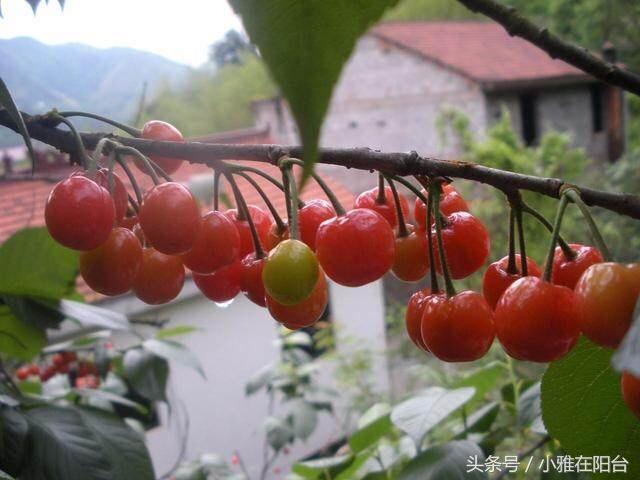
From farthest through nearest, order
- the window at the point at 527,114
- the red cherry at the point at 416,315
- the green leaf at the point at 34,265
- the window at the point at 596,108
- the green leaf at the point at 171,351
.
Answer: the window at the point at 596,108 → the window at the point at 527,114 → the green leaf at the point at 171,351 → the green leaf at the point at 34,265 → the red cherry at the point at 416,315

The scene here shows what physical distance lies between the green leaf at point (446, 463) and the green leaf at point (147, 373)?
0.89 metres

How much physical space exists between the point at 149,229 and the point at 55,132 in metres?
0.16

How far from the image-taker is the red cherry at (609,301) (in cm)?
46

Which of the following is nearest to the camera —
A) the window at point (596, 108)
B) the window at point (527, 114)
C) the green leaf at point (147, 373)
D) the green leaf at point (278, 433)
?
the green leaf at point (147, 373)

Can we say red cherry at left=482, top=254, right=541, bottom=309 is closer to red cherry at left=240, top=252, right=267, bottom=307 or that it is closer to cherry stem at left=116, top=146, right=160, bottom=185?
red cherry at left=240, top=252, right=267, bottom=307

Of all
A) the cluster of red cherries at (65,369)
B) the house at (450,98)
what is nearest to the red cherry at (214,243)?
the cluster of red cherries at (65,369)

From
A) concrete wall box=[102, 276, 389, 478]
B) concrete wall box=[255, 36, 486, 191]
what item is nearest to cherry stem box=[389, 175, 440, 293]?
concrete wall box=[102, 276, 389, 478]

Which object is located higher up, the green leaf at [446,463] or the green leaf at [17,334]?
the green leaf at [17,334]

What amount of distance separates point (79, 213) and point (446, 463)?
75cm

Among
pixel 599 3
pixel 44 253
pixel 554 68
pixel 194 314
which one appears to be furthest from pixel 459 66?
pixel 44 253

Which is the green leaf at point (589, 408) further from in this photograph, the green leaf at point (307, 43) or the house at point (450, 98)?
the house at point (450, 98)

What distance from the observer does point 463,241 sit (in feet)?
2.23

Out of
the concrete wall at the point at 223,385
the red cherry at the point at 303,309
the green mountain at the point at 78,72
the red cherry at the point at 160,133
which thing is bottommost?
the concrete wall at the point at 223,385

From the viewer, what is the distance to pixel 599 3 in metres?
13.8
